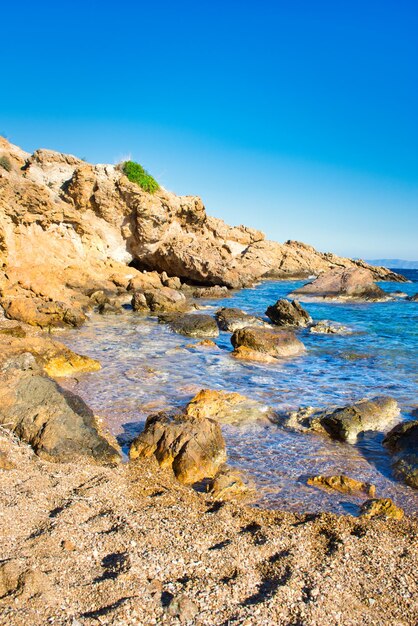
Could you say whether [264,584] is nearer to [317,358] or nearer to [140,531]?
[140,531]

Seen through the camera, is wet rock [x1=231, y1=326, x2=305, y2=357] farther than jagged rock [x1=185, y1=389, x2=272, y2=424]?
Yes

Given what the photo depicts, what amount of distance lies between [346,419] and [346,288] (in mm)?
24981

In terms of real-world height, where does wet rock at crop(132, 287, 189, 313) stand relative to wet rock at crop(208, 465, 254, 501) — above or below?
above

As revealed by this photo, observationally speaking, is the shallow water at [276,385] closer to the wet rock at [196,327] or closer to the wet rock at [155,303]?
the wet rock at [196,327]

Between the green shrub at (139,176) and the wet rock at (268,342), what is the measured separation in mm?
22027

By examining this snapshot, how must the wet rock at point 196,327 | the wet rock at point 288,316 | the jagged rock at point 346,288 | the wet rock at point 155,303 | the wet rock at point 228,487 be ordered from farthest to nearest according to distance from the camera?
the jagged rock at point 346,288 < the wet rock at point 155,303 < the wet rock at point 288,316 < the wet rock at point 196,327 < the wet rock at point 228,487

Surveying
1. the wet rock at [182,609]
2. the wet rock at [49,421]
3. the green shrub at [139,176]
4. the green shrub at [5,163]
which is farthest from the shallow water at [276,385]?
the green shrub at [139,176]

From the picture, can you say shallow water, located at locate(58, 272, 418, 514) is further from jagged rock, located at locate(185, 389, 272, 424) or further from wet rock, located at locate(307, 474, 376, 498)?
jagged rock, located at locate(185, 389, 272, 424)

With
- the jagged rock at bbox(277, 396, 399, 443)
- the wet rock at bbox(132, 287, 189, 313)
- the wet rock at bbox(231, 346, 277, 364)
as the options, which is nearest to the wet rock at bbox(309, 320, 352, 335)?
the wet rock at bbox(231, 346, 277, 364)

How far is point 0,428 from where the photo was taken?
6258 mm

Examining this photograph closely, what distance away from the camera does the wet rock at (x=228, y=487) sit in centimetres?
547

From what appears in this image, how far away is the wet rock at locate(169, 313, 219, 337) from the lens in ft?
53.6

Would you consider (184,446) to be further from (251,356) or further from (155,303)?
(155,303)

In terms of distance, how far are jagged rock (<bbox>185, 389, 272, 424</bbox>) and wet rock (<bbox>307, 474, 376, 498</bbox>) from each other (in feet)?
7.35
